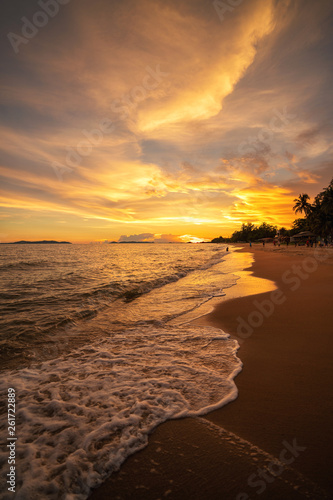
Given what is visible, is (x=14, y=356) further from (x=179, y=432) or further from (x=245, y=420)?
(x=245, y=420)

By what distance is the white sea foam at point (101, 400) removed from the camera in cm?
243

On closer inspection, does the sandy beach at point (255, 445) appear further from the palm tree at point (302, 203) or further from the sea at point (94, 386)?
the palm tree at point (302, 203)

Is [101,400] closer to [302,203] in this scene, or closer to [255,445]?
[255,445]

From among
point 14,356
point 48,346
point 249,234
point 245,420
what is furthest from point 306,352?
point 249,234

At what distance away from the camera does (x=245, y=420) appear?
115 inches

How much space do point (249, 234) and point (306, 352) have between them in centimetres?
18547
